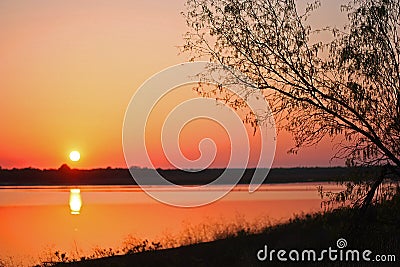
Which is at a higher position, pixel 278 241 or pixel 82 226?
pixel 82 226

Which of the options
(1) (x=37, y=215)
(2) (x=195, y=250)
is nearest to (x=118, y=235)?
(2) (x=195, y=250)

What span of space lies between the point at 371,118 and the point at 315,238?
22.1ft

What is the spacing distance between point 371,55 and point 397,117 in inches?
55.1

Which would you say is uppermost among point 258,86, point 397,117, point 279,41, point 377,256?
point 279,41

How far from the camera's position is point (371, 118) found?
49.0ft

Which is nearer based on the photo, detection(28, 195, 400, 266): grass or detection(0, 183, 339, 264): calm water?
detection(28, 195, 400, 266): grass

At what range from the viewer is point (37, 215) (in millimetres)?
44781

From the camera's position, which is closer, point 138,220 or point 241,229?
point 241,229

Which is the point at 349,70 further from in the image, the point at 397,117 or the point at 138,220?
the point at 138,220

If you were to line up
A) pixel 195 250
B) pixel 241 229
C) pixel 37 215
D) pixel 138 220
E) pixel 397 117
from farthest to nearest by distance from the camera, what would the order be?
1. pixel 37 215
2. pixel 138 220
3. pixel 241 229
4. pixel 195 250
5. pixel 397 117

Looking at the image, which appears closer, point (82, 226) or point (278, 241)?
point (278, 241)

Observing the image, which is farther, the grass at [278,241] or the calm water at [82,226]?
the calm water at [82,226]

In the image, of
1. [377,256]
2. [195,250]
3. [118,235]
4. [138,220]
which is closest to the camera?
[377,256]

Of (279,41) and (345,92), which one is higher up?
(279,41)
